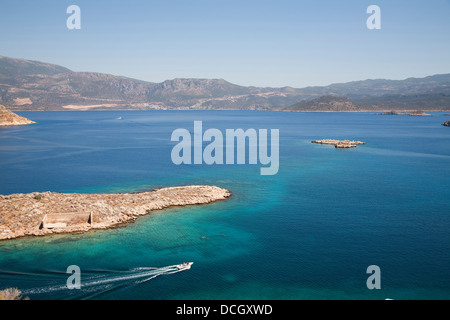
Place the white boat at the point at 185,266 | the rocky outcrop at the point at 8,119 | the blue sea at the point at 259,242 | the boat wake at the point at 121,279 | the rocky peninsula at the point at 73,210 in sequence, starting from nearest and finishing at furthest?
the boat wake at the point at 121,279, the blue sea at the point at 259,242, the white boat at the point at 185,266, the rocky peninsula at the point at 73,210, the rocky outcrop at the point at 8,119

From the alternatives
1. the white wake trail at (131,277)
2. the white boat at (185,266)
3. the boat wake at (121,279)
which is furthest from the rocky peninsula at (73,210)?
the white boat at (185,266)

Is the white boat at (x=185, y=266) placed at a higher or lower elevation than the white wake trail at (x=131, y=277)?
higher

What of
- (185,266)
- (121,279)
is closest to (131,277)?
(121,279)

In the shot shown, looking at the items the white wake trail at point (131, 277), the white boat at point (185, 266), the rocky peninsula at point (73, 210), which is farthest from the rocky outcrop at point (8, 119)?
the white boat at point (185, 266)

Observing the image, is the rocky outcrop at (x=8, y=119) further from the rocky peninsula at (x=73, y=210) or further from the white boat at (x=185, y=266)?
the white boat at (x=185, y=266)

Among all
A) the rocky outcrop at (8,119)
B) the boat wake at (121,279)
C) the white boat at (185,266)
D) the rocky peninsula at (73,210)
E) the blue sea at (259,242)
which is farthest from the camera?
the rocky outcrop at (8,119)

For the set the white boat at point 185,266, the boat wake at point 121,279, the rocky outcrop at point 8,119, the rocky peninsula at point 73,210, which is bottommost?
the boat wake at point 121,279

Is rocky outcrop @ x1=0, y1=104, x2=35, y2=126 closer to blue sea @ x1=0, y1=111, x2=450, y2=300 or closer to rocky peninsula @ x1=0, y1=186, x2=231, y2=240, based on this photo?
blue sea @ x1=0, y1=111, x2=450, y2=300

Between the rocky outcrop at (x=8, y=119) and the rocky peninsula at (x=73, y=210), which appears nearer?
the rocky peninsula at (x=73, y=210)
